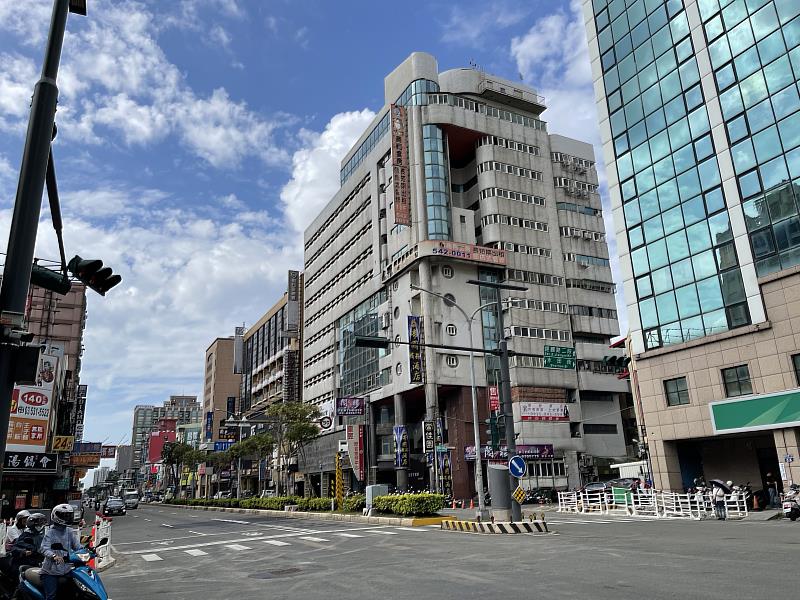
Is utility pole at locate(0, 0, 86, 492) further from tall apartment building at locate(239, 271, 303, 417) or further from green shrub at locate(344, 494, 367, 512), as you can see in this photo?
tall apartment building at locate(239, 271, 303, 417)

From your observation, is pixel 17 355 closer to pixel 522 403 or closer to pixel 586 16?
pixel 586 16

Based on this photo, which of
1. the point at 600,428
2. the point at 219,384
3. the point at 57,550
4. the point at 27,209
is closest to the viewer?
the point at 27,209

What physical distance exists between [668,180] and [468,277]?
85.9ft

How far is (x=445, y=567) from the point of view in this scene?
12.7 metres

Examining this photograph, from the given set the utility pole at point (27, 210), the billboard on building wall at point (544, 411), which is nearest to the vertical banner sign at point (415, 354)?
the billboard on building wall at point (544, 411)

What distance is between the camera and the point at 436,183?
6100 cm

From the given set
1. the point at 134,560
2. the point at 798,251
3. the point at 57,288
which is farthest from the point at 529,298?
the point at 57,288

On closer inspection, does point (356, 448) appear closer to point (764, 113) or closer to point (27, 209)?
point (764, 113)

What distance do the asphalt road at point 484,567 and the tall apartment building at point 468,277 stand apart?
35.3 metres

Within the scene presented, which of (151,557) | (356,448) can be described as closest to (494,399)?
(356,448)

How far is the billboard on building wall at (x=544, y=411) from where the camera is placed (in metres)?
56.1

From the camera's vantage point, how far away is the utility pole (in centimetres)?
613

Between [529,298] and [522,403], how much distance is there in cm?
1124

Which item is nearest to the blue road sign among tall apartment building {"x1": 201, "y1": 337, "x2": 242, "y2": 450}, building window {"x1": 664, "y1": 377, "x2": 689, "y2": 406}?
building window {"x1": 664, "y1": 377, "x2": 689, "y2": 406}
